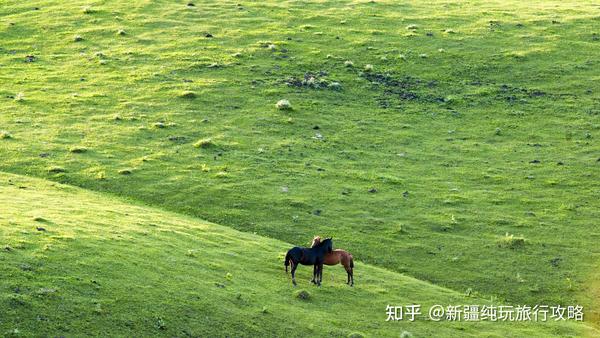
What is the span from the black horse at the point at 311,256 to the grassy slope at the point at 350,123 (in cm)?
596

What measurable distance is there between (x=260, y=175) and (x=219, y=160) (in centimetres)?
278

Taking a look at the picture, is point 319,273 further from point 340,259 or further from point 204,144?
point 204,144

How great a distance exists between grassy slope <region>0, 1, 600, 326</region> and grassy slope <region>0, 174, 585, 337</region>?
4.04 m

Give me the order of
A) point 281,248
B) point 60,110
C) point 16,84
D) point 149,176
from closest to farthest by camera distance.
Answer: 1. point 281,248
2. point 149,176
3. point 60,110
4. point 16,84

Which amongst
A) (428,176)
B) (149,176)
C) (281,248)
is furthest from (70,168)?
(428,176)

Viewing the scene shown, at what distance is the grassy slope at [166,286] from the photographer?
79.7 feet

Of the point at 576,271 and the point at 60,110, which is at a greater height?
the point at 60,110

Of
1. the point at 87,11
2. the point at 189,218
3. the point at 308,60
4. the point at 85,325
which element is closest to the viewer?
the point at 85,325

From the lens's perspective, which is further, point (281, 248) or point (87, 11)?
point (87, 11)

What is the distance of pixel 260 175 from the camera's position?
4259 cm

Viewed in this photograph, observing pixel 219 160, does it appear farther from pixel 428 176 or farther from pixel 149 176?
pixel 428 176

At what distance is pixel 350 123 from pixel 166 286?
82.2 ft

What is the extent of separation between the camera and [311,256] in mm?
29031

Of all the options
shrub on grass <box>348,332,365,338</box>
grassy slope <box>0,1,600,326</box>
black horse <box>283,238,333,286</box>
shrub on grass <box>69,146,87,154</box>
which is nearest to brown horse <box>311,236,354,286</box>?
black horse <box>283,238,333,286</box>
